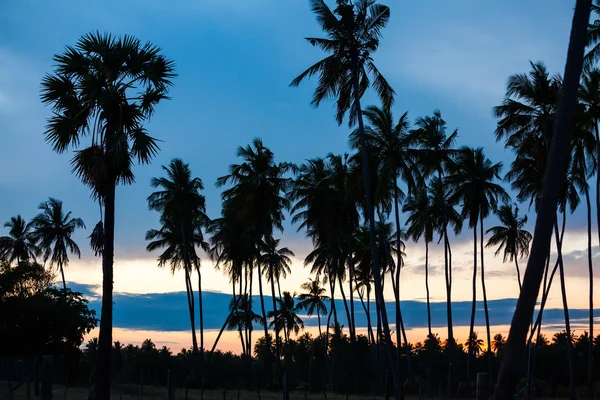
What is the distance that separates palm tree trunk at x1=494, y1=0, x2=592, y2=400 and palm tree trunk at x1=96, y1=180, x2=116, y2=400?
12.4m

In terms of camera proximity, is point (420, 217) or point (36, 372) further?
point (420, 217)

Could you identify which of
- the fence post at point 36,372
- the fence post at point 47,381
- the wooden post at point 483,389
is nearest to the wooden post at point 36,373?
the fence post at point 36,372

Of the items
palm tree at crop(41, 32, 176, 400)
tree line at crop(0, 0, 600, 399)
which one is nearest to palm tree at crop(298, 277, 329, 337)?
tree line at crop(0, 0, 600, 399)

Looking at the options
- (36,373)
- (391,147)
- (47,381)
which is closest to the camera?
(47,381)

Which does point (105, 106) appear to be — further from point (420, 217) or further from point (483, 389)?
point (420, 217)

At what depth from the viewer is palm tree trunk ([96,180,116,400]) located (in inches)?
746

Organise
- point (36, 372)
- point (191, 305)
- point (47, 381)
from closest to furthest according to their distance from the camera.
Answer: point (47, 381) < point (36, 372) < point (191, 305)

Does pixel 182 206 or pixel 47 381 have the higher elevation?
pixel 182 206

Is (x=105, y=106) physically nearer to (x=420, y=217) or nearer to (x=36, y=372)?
(x=36, y=372)

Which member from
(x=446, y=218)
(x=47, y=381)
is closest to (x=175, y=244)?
(x=446, y=218)

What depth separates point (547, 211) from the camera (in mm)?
10539

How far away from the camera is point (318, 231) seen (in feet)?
173

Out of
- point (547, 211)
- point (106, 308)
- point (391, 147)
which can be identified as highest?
point (391, 147)

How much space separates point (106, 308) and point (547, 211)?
13331 mm
